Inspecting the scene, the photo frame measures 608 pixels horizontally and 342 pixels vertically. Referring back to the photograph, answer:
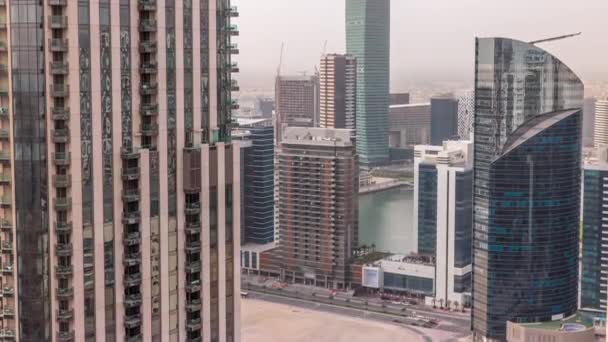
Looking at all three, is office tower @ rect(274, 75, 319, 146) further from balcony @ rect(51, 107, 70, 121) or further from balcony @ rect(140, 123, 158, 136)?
balcony @ rect(51, 107, 70, 121)

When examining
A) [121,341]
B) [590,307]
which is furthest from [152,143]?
[590,307]

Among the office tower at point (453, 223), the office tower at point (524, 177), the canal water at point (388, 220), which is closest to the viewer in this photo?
the office tower at point (524, 177)

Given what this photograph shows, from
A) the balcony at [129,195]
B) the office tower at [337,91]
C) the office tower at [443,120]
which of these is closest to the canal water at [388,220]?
the office tower at [443,120]

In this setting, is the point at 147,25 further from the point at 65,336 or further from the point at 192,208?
the point at 65,336

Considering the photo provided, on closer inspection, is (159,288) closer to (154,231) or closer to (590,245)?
(154,231)

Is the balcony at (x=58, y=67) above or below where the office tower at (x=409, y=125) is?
above

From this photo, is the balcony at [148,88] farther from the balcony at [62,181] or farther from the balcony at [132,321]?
the balcony at [132,321]
